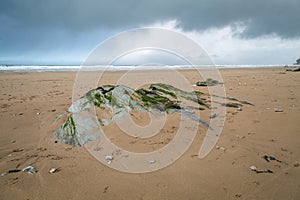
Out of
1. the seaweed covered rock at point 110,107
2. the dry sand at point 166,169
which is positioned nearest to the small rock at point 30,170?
the dry sand at point 166,169

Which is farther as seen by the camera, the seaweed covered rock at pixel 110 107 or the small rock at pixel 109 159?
the seaweed covered rock at pixel 110 107

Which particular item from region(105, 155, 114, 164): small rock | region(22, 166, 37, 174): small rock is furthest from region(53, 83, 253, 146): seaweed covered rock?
region(22, 166, 37, 174): small rock

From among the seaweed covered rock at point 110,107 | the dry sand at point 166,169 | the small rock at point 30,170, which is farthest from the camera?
the seaweed covered rock at point 110,107

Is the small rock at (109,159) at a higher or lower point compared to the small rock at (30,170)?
higher

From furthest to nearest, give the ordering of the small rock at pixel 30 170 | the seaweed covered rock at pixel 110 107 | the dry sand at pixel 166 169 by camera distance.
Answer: the seaweed covered rock at pixel 110 107 → the small rock at pixel 30 170 → the dry sand at pixel 166 169

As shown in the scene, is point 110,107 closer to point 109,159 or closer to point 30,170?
point 109,159

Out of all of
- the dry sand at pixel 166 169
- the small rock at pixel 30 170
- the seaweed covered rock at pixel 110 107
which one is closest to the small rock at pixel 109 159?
the dry sand at pixel 166 169

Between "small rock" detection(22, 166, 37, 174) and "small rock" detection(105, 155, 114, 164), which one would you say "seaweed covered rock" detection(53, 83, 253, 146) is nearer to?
"small rock" detection(105, 155, 114, 164)

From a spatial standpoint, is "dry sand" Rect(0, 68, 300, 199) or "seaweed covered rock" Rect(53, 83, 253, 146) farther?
"seaweed covered rock" Rect(53, 83, 253, 146)

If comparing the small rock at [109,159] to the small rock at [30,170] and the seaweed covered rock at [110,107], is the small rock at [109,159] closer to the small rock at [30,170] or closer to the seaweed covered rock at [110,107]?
the seaweed covered rock at [110,107]

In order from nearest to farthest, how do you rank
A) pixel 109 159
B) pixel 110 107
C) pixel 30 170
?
1. pixel 30 170
2. pixel 109 159
3. pixel 110 107

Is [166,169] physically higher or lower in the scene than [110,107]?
lower

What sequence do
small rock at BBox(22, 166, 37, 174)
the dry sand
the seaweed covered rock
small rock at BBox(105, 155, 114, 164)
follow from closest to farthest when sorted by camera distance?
the dry sand < small rock at BBox(22, 166, 37, 174) < small rock at BBox(105, 155, 114, 164) < the seaweed covered rock

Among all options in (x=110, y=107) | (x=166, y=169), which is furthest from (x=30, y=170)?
(x=110, y=107)
